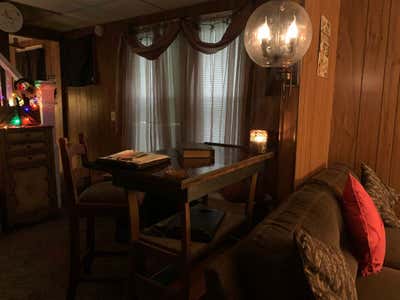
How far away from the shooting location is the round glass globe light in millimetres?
1489

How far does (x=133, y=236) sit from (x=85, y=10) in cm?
285

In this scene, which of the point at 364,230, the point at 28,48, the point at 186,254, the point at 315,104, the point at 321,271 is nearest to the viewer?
the point at 321,271

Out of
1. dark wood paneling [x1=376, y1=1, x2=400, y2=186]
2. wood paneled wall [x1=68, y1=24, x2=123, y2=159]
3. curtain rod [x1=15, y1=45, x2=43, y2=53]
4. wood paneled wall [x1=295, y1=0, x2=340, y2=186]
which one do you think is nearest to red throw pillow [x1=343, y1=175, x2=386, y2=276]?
wood paneled wall [x1=295, y1=0, x2=340, y2=186]

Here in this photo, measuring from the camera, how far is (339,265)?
37.2 inches

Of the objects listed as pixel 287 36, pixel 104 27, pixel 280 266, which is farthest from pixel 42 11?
pixel 280 266

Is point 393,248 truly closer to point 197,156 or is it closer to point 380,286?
point 380,286

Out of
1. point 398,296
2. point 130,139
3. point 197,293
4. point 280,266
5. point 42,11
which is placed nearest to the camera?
point 280,266

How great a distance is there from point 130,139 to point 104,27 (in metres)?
1.49

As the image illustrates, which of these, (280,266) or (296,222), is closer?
(280,266)

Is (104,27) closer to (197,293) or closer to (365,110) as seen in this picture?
(365,110)

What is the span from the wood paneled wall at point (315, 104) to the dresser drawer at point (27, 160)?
2.56 m

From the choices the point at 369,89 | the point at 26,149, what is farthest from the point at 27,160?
the point at 369,89

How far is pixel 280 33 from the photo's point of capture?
1517 millimetres

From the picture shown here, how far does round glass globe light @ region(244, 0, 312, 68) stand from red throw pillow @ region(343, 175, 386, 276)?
0.77 meters
